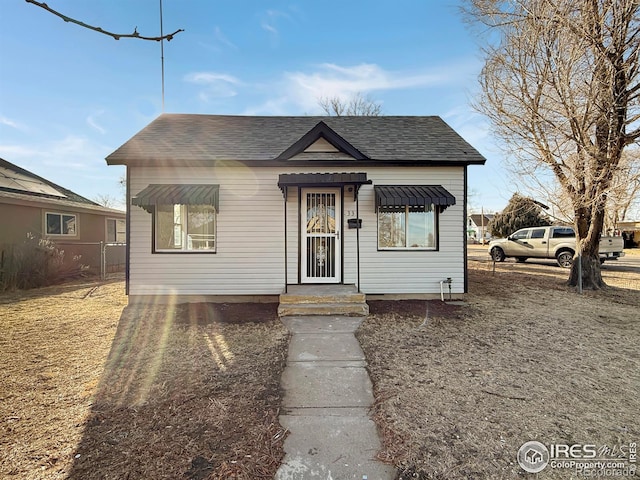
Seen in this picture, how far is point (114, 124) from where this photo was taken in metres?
9.98

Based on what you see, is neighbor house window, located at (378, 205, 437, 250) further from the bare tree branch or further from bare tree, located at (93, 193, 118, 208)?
bare tree, located at (93, 193, 118, 208)

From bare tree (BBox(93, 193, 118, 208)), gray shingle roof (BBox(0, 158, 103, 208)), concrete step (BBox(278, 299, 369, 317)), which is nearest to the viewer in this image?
concrete step (BBox(278, 299, 369, 317))

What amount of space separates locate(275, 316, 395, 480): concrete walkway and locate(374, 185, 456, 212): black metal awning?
3.30 m

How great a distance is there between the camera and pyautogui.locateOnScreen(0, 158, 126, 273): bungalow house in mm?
10508

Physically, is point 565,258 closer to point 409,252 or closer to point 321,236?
point 409,252

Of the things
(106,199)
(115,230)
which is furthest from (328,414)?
(106,199)

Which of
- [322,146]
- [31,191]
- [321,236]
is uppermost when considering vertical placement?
[322,146]

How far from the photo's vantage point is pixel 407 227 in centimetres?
753

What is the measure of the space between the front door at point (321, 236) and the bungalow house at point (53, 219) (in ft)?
29.7

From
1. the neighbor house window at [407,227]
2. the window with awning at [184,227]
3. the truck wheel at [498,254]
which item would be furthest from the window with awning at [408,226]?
the truck wheel at [498,254]

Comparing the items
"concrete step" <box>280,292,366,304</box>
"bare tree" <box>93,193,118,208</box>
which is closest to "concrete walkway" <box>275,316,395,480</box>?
"concrete step" <box>280,292,366,304</box>

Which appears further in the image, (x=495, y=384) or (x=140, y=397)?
(x=495, y=384)

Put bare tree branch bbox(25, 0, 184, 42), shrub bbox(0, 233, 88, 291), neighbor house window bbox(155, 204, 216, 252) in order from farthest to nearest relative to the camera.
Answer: shrub bbox(0, 233, 88, 291), neighbor house window bbox(155, 204, 216, 252), bare tree branch bbox(25, 0, 184, 42)

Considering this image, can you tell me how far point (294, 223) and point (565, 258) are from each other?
41.6 feet
